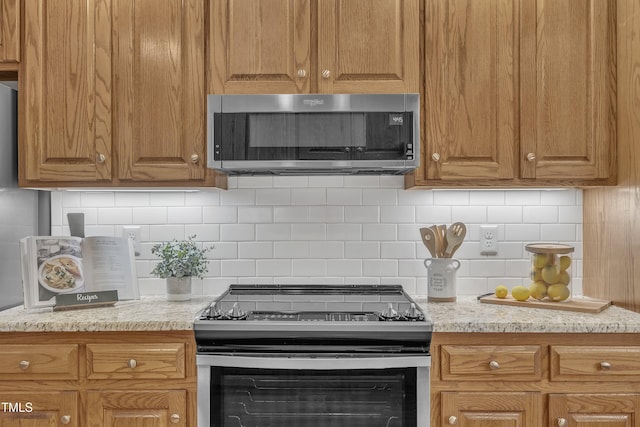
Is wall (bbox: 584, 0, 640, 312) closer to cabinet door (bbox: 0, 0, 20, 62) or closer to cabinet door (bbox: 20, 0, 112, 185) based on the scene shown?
cabinet door (bbox: 20, 0, 112, 185)

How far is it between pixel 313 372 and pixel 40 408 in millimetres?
926

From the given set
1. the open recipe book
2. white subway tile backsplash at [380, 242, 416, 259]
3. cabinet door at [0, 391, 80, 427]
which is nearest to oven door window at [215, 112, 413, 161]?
white subway tile backsplash at [380, 242, 416, 259]

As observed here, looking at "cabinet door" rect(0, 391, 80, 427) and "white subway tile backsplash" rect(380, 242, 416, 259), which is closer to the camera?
"cabinet door" rect(0, 391, 80, 427)

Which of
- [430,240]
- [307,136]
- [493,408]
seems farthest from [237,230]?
[493,408]

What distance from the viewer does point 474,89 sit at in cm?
205

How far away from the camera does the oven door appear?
173cm

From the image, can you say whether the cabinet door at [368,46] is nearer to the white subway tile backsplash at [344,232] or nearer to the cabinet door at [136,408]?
the white subway tile backsplash at [344,232]

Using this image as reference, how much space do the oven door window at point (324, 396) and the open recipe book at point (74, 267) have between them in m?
0.71

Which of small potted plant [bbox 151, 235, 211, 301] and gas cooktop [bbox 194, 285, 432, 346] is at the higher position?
small potted plant [bbox 151, 235, 211, 301]

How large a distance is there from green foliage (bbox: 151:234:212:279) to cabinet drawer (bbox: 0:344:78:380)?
1.63ft

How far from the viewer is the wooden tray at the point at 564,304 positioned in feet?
6.40

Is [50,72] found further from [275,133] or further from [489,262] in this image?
[489,262]

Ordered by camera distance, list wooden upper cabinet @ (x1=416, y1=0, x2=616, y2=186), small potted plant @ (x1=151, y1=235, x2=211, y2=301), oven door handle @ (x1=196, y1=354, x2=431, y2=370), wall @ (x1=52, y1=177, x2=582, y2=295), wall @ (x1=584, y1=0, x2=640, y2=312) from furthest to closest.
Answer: wall @ (x1=52, y1=177, x2=582, y2=295)
small potted plant @ (x1=151, y1=235, x2=211, y2=301)
wooden upper cabinet @ (x1=416, y1=0, x2=616, y2=186)
wall @ (x1=584, y1=0, x2=640, y2=312)
oven door handle @ (x1=196, y1=354, x2=431, y2=370)

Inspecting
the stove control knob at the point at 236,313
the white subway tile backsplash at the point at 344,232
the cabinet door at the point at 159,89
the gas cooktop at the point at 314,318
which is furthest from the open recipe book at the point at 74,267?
the white subway tile backsplash at the point at 344,232
